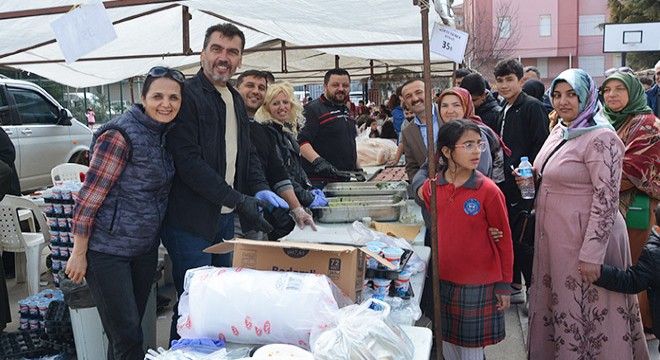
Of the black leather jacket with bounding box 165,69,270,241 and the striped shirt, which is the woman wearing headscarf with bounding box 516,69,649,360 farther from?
the striped shirt

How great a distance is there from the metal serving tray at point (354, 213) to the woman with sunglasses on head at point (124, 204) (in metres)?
1.22

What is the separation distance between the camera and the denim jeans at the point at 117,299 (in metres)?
2.26

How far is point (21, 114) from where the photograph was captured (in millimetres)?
7973

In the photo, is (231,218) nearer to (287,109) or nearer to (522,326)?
(287,109)

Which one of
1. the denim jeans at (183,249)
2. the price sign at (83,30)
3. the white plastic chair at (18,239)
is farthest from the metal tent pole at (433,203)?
the white plastic chair at (18,239)

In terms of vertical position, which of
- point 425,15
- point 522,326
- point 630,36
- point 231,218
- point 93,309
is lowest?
point 522,326

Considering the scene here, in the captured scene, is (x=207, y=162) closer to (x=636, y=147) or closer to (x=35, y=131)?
(x=636, y=147)

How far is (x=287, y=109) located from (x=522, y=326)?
2.34 meters

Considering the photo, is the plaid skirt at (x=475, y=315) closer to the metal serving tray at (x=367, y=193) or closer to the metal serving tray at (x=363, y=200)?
the metal serving tray at (x=363, y=200)

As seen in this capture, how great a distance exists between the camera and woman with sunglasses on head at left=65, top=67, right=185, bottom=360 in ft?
7.25

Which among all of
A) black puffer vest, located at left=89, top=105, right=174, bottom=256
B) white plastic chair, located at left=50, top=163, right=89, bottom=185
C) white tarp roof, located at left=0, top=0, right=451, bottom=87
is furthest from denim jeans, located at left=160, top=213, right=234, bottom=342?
white plastic chair, located at left=50, top=163, right=89, bottom=185

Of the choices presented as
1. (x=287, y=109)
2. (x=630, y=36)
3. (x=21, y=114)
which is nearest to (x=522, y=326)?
(x=287, y=109)

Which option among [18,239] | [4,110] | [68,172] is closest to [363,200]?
[18,239]

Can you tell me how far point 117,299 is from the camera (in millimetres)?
2281
